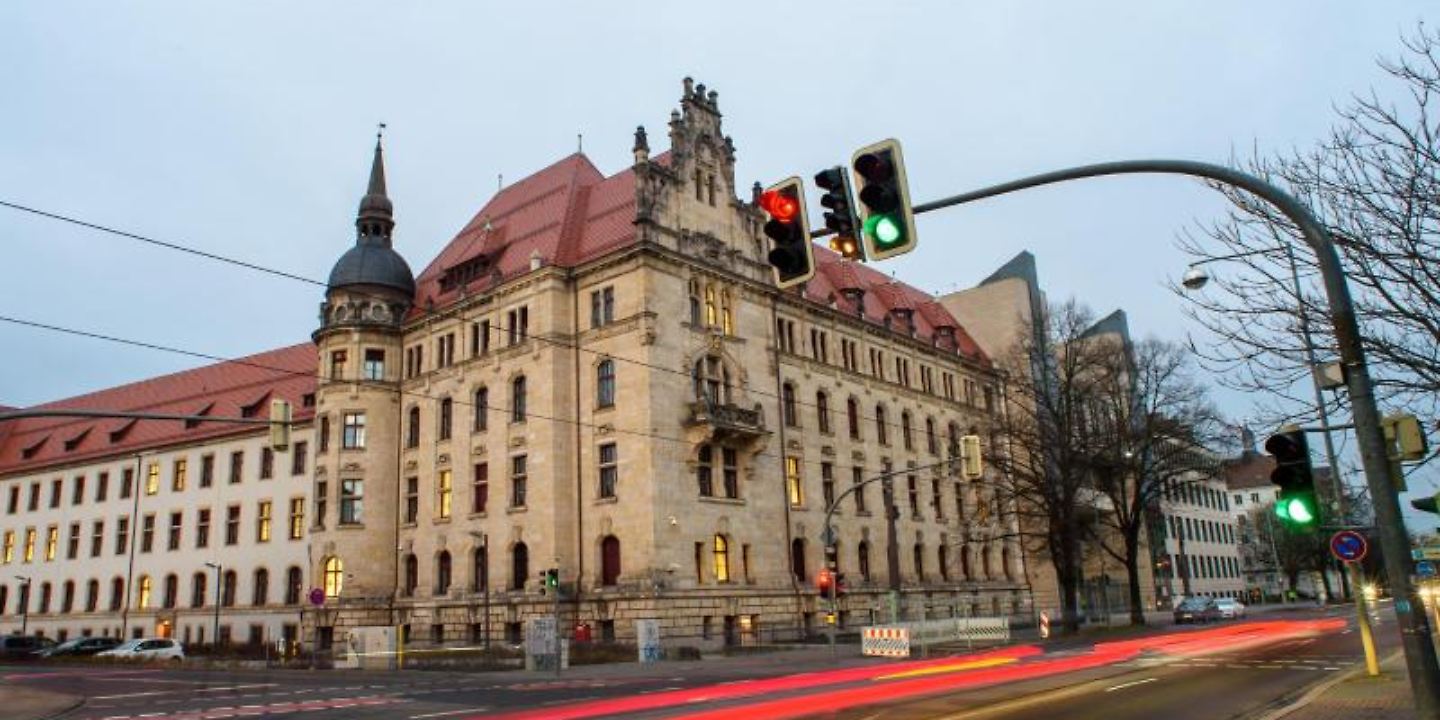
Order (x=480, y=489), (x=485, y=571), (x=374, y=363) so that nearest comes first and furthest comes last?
(x=485, y=571), (x=480, y=489), (x=374, y=363)

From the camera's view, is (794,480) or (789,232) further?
(794,480)

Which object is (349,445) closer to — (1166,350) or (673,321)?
(673,321)

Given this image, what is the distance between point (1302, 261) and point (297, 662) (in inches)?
1534

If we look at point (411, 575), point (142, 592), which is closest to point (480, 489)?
point (411, 575)

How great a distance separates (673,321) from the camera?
140 ft

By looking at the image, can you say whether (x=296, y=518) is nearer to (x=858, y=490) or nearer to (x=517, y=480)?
(x=517, y=480)

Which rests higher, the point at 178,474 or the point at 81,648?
the point at 178,474

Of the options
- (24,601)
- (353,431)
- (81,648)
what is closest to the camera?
(353,431)

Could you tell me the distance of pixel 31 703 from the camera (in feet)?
81.6

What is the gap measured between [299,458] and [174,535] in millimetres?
10838

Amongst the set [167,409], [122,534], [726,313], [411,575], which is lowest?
[411,575]

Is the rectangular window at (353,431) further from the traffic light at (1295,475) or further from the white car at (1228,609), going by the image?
the white car at (1228,609)

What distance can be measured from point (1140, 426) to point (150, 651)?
47.3 metres

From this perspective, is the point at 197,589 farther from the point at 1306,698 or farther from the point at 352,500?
the point at 1306,698
